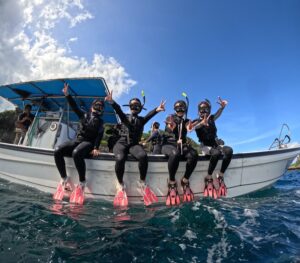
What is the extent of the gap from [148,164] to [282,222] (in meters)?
2.78

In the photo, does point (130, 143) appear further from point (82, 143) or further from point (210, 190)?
point (210, 190)

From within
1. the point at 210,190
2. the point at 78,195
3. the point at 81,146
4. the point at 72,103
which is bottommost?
the point at 78,195

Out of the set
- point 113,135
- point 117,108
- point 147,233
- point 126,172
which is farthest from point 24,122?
point 147,233

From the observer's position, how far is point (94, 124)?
6.15 meters

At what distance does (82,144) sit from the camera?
19.1 ft

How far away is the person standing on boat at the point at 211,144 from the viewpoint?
20.2ft

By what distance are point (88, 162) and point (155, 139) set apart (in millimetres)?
2428

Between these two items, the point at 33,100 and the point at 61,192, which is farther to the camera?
the point at 33,100

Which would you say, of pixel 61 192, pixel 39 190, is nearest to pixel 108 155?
pixel 61 192

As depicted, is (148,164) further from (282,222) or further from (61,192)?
(282,222)

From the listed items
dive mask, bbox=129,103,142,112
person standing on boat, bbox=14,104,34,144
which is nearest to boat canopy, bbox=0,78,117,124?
person standing on boat, bbox=14,104,34,144

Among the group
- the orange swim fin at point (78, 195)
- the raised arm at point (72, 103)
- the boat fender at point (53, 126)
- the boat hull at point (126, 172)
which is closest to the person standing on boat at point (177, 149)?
the boat hull at point (126, 172)

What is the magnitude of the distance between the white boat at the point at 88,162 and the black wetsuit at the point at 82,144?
0.71ft

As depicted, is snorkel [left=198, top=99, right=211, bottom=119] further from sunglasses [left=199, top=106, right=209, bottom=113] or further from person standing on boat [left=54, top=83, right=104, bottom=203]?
person standing on boat [left=54, top=83, right=104, bottom=203]
